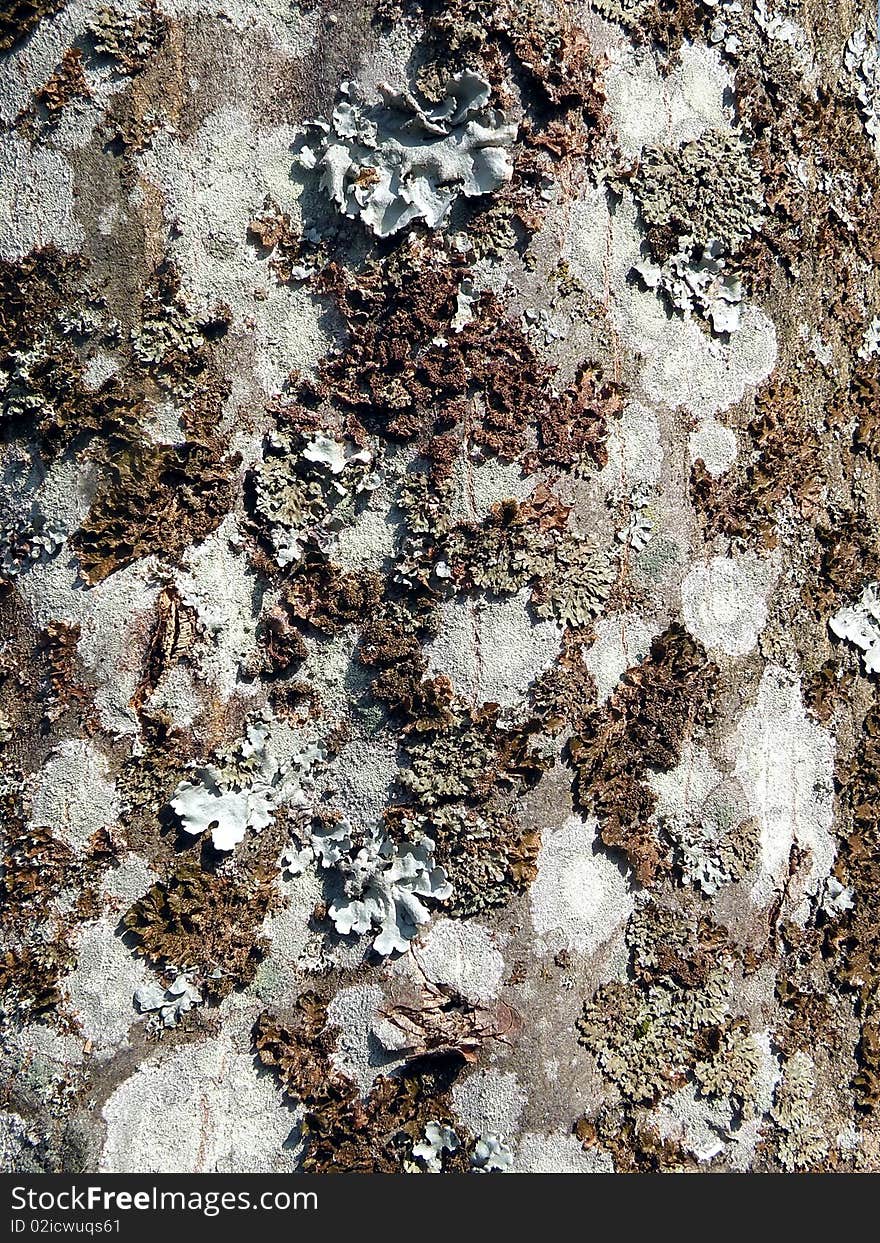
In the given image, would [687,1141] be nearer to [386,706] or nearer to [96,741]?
[386,706]

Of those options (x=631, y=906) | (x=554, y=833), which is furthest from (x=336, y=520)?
(x=631, y=906)

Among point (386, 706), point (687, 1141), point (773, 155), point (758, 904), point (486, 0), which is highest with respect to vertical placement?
point (486, 0)

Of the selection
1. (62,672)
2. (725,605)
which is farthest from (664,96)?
(62,672)

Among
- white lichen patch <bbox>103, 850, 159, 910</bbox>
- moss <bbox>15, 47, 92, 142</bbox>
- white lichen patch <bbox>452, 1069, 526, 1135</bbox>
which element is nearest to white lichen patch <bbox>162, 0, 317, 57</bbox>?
moss <bbox>15, 47, 92, 142</bbox>

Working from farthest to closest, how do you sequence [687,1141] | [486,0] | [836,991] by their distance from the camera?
[836,991] < [687,1141] < [486,0]

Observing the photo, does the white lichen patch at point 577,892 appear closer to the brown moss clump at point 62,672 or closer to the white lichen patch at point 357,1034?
the white lichen patch at point 357,1034

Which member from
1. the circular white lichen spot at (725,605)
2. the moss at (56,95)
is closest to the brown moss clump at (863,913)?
the circular white lichen spot at (725,605)

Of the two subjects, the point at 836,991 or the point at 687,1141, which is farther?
the point at 836,991
